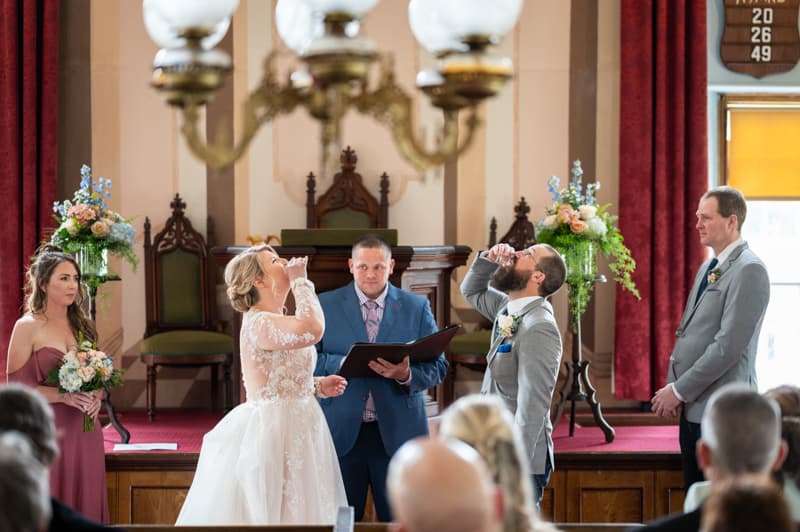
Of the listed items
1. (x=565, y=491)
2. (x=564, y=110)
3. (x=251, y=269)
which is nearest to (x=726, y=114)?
(x=564, y=110)

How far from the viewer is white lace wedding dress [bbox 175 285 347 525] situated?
449 cm

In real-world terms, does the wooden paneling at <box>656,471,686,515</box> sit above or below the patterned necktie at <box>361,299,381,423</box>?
below

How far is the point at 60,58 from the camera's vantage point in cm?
826

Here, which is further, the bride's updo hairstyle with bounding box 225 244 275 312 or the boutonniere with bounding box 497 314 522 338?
the bride's updo hairstyle with bounding box 225 244 275 312

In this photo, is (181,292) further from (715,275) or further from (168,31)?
(168,31)

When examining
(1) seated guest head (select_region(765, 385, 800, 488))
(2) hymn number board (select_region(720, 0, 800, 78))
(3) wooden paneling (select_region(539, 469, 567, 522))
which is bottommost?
(3) wooden paneling (select_region(539, 469, 567, 522))

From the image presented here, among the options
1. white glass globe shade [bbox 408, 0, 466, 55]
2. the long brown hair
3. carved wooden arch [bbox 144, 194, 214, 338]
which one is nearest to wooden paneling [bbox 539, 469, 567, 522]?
the long brown hair

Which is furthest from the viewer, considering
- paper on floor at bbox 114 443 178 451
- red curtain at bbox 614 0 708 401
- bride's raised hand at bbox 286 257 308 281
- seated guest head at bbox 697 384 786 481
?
red curtain at bbox 614 0 708 401

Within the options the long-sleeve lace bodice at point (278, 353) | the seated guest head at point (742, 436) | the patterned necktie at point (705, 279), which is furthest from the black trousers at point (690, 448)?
the seated guest head at point (742, 436)

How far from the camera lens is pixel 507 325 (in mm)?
4375

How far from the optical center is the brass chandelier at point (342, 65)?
8.61 ft

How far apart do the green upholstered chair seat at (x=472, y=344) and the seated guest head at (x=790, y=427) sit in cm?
453

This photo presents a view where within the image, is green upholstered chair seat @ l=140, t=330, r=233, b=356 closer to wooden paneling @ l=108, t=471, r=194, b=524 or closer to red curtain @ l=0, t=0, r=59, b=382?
red curtain @ l=0, t=0, r=59, b=382

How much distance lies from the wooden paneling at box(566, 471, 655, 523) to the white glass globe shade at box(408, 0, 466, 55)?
387cm
